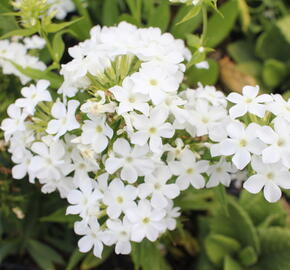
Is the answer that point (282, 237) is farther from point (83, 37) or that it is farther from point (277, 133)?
point (83, 37)

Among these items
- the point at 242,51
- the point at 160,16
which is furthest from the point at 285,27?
the point at 160,16

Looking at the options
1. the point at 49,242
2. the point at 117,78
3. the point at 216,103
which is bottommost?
the point at 49,242

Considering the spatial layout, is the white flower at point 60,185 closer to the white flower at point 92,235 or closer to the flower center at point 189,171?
the white flower at point 92,235

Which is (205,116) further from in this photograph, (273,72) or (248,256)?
(273,72)

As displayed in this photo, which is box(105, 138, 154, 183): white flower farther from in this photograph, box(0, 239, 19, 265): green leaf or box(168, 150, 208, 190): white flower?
box(0, 239, 19, 265): green leaf

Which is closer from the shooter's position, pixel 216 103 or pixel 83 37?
pixel 216 103

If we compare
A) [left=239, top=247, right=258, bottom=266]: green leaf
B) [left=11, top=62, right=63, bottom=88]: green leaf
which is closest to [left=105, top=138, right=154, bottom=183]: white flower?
[left=11, top=62, right=63, bottom=88]: green leaf

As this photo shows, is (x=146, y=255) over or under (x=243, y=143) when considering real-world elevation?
under

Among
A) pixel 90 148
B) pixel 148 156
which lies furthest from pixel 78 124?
pixel 148 156
